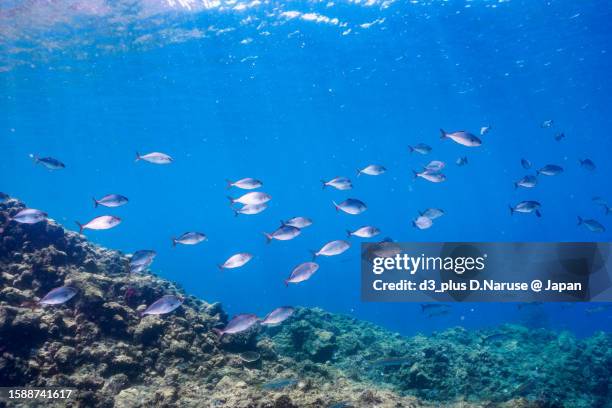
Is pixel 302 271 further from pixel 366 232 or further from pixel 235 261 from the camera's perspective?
pixel 366 232

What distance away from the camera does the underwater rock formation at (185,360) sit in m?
5.99

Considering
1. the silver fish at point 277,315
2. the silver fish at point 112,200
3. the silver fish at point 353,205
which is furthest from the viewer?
the silver fish at point 353,205

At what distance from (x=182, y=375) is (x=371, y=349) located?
6.03m

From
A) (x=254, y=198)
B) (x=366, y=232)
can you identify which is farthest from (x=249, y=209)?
(x=366, y=232)

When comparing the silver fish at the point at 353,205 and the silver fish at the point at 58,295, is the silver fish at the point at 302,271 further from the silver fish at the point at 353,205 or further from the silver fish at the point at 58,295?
the silver fish at the point at 58,295

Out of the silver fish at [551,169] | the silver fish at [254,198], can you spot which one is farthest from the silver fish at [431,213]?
the silver fish at [254,198]

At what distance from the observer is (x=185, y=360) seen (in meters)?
7.16

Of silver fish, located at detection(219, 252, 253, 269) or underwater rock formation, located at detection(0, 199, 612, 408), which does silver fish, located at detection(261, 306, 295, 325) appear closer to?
underwater rock formation, located at detection(0, 199, 612, 408)

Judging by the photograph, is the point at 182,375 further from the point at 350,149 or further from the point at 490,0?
the point at 350,149

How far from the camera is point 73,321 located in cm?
722

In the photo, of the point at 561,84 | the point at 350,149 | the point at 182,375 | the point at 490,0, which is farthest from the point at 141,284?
the point at 350,149

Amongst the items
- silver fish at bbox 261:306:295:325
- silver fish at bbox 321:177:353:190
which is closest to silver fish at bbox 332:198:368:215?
silver fish at bbox 321:177:353:190

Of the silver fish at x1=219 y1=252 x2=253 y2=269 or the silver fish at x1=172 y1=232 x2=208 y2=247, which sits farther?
the silver fish at x1=172 y1=232 x2=208 y2=247

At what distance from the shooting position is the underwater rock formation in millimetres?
5992
